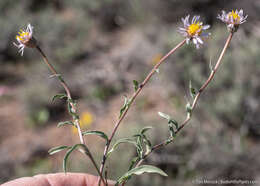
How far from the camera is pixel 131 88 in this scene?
16.2 ft

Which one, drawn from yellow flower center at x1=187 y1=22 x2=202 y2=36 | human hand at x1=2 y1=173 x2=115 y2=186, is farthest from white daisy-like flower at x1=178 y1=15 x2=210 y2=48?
human hand at x1=2 y1=173 x2=115 y2=186

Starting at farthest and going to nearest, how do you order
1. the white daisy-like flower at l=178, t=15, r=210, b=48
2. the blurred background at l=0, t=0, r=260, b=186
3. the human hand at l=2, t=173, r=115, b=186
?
the blurred background at l=0, t=0, r=260, b=186, the human hand at l=2, t=173, r=115, b=186, the white daisy-like flower at l=178, t=15, r=210, b=48

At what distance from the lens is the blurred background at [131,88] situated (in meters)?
3.29

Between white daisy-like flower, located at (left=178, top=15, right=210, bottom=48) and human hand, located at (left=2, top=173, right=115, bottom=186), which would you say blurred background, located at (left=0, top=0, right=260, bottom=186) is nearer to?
human hand, located at (left=2, top=173, right=115, bottom=186)

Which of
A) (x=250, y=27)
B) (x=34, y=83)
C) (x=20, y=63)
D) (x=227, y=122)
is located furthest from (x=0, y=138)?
(x=250, y=27)

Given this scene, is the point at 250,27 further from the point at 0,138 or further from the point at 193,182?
the point at 0,138

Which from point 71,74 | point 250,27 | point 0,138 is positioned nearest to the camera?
point 0,138

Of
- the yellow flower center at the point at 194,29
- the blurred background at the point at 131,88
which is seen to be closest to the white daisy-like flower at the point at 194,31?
the yellow flower center at the point at 194,29

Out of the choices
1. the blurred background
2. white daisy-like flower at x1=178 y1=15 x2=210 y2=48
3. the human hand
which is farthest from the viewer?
the blurred background

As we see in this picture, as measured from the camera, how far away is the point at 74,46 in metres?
6.41

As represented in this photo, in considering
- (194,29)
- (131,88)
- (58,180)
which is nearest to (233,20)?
(194,29)

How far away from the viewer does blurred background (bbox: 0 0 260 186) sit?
3.29m

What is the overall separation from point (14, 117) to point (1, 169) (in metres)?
1.43

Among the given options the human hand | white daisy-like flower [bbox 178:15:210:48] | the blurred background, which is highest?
the blurred background
